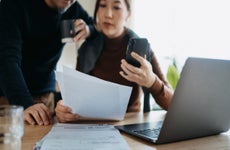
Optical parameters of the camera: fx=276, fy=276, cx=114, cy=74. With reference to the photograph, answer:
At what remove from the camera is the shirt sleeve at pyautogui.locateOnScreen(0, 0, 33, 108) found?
0.97 meters

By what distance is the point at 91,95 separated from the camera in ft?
2.72

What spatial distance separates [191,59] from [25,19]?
0.87m

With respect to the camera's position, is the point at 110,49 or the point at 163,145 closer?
the point at 163,145

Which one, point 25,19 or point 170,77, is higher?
point 25,19

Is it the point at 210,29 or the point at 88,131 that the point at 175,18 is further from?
the point at 88,131

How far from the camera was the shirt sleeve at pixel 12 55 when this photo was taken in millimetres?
966

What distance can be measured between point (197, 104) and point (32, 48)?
3.02 feet

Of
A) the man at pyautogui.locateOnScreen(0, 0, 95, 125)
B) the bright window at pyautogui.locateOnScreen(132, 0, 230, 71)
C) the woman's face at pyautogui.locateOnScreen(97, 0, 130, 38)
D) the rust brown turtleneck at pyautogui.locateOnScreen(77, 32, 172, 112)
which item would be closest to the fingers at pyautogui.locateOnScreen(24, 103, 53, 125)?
the man at pyautogui.locateOnScreen(0, 0, 95, 125)

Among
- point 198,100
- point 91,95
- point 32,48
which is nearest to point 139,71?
point 91,95

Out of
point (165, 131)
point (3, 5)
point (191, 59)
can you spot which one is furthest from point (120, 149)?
point (3, 5)

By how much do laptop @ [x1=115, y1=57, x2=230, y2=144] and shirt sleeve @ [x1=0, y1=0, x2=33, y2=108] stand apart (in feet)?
1.34

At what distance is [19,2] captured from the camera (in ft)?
3.99

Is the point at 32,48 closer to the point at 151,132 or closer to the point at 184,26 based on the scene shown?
the point at 151,132

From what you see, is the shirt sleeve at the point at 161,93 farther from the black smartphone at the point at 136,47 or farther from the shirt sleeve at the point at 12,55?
→ the shirt sleeve at the point at 12,55
